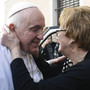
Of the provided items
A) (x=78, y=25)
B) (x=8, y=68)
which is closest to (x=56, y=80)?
(x=8, y=68)

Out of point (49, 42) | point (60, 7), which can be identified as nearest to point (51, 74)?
point (49, 42)

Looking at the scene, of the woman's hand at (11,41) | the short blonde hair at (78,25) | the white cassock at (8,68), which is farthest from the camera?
the short blonde hair at (78,25)

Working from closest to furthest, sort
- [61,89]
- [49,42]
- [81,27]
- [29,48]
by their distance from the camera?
[61,89]
[29,48]
[81,27]
[49,42]

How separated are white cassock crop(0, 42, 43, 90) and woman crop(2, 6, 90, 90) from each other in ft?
0.14

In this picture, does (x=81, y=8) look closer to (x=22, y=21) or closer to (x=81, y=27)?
(x=81, y=27)

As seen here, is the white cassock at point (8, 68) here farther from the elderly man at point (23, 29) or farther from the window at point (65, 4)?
the window at point (65, 4)

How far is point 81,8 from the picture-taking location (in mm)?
1895

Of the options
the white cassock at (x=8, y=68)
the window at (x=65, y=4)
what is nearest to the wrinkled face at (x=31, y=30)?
the white cassock at (x=8, y=68)

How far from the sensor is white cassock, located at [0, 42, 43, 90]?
1526 mm

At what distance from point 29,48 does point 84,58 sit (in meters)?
0.48

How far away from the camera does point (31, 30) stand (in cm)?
163

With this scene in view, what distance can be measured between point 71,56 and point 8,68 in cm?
62

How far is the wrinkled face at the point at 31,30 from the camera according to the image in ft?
5.28

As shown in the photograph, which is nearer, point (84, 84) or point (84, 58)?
point (84, 84)
